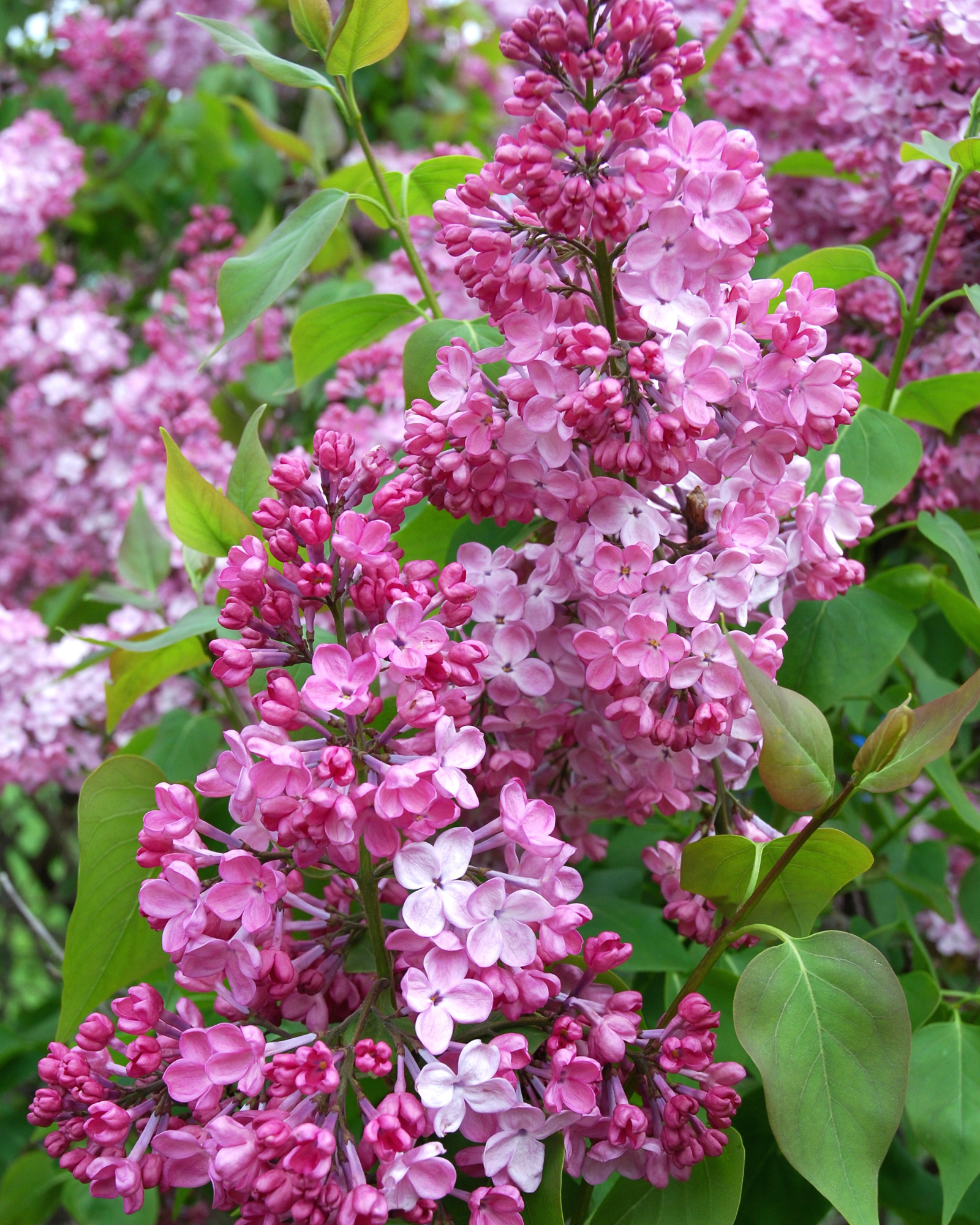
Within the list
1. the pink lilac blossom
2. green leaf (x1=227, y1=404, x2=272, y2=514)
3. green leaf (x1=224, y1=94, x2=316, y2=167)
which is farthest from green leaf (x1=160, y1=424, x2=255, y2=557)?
the pink lilac blossom

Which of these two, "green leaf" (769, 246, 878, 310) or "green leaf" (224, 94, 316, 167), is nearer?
"green leaf" (769, 246, 878, 310)

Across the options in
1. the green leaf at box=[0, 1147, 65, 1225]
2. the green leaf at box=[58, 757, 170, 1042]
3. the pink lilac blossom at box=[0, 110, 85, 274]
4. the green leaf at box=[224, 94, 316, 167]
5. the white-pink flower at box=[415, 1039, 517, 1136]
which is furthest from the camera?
the pink lilac blossom at box=[0, 110, 85, 274]

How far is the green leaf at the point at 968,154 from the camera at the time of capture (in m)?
0.86

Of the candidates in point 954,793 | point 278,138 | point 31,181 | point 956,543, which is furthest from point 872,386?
point 31,181

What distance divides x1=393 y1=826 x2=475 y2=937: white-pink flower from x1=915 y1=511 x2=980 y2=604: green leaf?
1.73ft

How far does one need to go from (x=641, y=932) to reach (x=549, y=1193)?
263mm

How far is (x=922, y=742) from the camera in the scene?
622mm

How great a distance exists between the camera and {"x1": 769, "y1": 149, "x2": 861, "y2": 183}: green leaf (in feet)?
4.06


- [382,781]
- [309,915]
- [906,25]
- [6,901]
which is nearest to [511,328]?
[382,781]

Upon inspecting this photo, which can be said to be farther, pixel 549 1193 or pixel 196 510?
pixel 196 510

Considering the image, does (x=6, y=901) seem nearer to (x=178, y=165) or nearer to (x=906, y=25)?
(x=178, y=165)

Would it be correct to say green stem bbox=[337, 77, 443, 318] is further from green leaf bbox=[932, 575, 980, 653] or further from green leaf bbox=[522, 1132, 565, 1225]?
green leaf bbox=[522, 1132, 565, 1225]

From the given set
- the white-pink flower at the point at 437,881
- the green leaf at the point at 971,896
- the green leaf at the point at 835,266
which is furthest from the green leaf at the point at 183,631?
the green leaf at the point at 971,896

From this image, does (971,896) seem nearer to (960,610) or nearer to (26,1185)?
(960,610)
